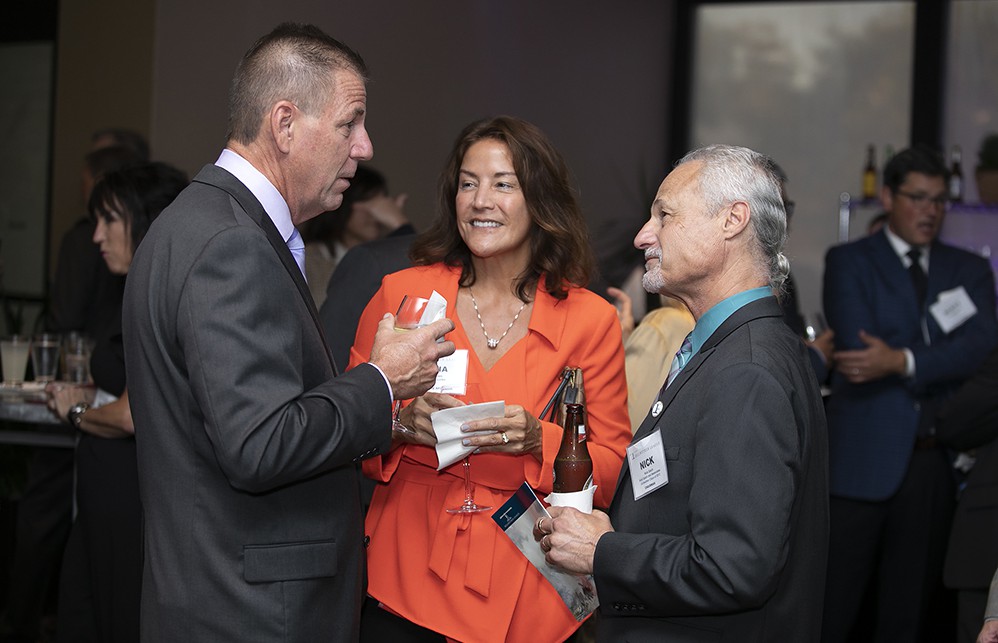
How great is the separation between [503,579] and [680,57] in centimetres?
680

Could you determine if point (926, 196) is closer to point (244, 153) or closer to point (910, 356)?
point (910, 356)

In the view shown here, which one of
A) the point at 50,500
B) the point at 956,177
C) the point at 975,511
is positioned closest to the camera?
the point at 975,511

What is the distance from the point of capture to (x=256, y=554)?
1.80 metres

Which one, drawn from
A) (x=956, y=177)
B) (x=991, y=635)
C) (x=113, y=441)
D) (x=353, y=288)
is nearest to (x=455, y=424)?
(x=353, y=288)

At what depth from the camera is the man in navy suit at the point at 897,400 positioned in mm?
4199

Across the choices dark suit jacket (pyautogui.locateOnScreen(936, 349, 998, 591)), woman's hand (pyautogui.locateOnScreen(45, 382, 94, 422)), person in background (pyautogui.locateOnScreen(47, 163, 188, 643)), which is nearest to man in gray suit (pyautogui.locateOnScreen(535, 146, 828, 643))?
dark suit jacket (pyautogui.locateOnScreen(936, 349, 998, 591))

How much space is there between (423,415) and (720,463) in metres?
0.81

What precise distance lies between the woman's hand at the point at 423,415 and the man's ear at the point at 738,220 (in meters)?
0.73

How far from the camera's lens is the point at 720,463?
5.68ft

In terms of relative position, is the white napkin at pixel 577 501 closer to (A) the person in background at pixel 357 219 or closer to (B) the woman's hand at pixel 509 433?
(B) the woman's hand at pixel 509 433

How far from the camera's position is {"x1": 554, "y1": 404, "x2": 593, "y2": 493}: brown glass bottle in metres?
2.29

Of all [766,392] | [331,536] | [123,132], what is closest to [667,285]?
[766,392]

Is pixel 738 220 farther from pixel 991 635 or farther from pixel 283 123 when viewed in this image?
pixel 991 635

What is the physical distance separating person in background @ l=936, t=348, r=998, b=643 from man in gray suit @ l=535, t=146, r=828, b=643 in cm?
135
